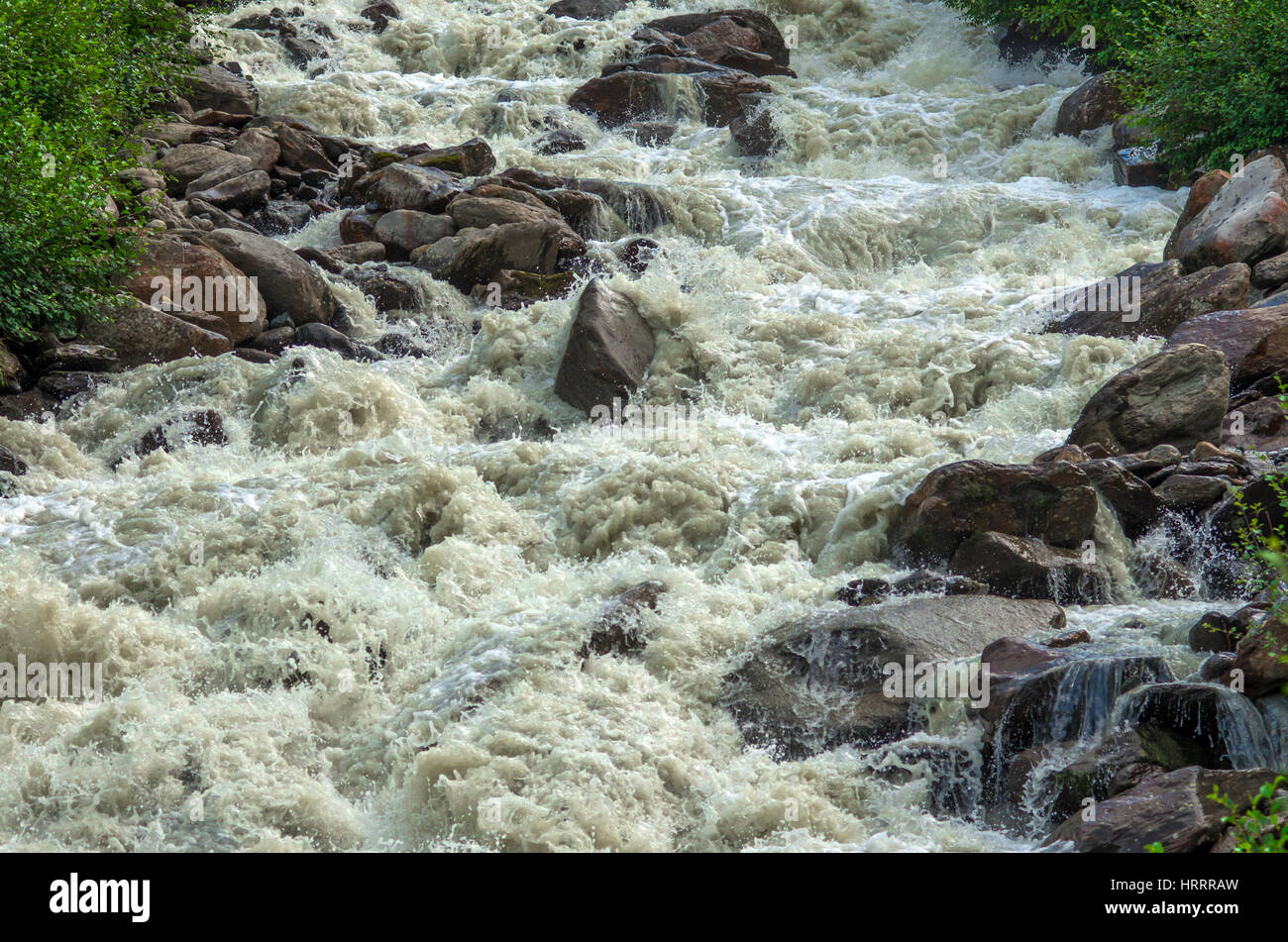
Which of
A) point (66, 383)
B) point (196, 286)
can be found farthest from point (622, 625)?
point (196, 286)

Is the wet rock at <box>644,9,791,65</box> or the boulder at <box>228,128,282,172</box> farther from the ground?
the wet rock at <box>644,9,791,65</box>

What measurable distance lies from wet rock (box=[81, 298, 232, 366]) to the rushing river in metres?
0.46

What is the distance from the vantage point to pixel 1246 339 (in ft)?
37.1

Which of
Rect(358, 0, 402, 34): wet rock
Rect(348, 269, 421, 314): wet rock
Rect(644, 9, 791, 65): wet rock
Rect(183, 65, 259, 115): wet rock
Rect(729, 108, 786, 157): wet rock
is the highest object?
Rect(358, 0, 402, 34): wet rock

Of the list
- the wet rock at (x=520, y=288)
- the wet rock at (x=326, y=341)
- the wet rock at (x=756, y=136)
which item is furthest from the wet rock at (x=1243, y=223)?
the wet rock at (x=326, y=341)

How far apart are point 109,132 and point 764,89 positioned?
12977mm

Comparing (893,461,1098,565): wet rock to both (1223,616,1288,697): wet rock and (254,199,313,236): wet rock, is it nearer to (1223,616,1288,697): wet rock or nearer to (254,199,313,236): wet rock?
(1223,616,1288,697): wet rock

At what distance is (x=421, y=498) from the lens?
34.8ft

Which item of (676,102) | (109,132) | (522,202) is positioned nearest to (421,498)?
(522,202)

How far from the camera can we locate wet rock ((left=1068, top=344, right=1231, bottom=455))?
10.1 m

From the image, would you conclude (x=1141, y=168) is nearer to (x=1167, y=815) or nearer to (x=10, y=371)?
(x=1167, y=815)

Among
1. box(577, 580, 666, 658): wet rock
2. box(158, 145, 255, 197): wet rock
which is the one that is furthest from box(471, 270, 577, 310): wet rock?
box(577, 580, 666, 658): wet rock

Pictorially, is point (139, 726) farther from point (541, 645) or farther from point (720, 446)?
point (720, 446)

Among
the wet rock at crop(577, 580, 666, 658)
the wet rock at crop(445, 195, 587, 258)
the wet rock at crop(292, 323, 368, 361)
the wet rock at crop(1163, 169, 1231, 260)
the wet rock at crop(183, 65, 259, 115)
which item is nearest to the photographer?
the wet rock at crop(577, 580, 666, 658)
